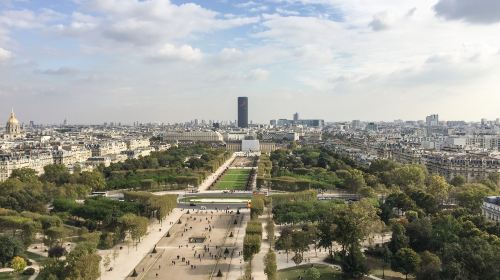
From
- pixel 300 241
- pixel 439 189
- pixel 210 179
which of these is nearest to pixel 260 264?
pixel 300 241

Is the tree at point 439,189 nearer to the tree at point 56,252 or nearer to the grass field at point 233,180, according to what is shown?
the grass field at point 233,180

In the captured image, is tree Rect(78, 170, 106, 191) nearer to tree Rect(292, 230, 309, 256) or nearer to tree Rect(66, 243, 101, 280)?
tree Rect(66, 243, 101, 280)

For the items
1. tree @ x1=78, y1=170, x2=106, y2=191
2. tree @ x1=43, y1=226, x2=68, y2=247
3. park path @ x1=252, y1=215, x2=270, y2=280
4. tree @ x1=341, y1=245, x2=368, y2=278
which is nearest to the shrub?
tree @ x1=43, y1=226, x2=68, y2=247

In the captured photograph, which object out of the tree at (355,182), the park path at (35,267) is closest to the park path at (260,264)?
the park path at (35,267)

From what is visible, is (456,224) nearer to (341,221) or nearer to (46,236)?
(341,221)

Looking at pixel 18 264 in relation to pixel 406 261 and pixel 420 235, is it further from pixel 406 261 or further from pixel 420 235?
pixel 420 235

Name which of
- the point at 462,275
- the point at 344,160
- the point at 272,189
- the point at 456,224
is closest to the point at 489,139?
the point at 344,160

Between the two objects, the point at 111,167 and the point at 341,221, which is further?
the point at 111,167
